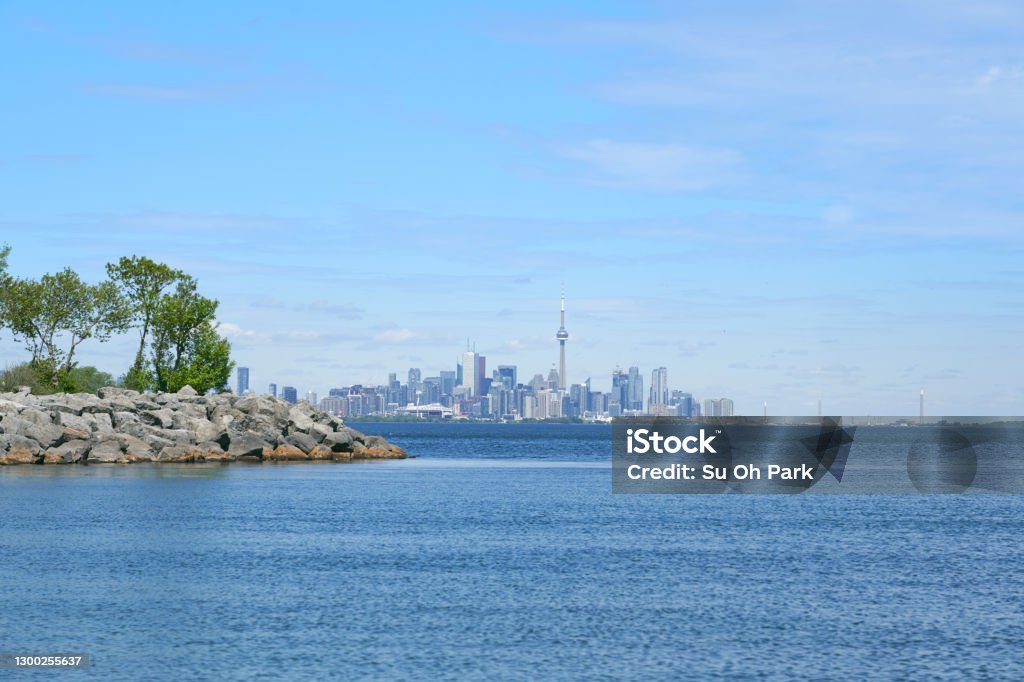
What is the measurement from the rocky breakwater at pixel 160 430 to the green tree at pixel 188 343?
1247 cm

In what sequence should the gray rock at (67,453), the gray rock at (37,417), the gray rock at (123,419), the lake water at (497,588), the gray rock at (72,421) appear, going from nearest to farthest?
the lake water at (497,588), the gray rock at (67,453), the gray rock at (37,417), the gray rock at (72,421), the gray rock at (123,419)

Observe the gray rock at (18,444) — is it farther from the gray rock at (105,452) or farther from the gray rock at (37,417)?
the gray rock at (105,452)

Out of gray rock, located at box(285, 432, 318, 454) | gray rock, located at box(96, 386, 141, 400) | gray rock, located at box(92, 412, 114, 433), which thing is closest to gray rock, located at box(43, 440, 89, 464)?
gray rock, located at box(92, 412, 114, 433)

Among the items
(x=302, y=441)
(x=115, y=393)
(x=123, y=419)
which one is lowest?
(x=302, y=441)

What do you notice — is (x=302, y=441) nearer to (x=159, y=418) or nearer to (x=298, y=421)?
(x=298, y=421)

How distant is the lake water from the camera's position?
28562 millimetres

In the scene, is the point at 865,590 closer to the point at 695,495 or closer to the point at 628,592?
the point at 628,592

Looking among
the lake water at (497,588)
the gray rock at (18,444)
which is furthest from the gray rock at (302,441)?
the lake water at (497,588)

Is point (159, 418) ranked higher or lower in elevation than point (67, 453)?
higher

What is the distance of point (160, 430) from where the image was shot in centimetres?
9931

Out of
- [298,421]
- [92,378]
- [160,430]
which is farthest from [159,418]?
[92,378]

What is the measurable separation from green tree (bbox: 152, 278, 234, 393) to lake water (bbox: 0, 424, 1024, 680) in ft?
176

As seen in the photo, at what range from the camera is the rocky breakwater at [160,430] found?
91.8m

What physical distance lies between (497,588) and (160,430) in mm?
66738
